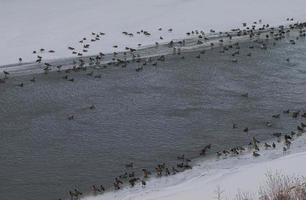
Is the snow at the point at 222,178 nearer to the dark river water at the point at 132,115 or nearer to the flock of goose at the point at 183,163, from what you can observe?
the flock of goose at the point at 183,163

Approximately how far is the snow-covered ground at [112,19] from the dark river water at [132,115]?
20.7 ft

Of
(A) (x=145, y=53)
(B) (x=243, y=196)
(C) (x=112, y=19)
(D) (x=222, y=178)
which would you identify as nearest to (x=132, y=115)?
(D) (x=222, y=178)

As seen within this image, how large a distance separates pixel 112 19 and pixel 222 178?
30.6 metres

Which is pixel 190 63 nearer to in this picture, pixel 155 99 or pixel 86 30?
pixel 155 99

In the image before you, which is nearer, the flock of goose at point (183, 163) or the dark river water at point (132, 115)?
the flock of goose at point (183, 163)

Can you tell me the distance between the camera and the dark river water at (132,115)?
19.8 m

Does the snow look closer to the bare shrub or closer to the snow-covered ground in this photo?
the bare shrub

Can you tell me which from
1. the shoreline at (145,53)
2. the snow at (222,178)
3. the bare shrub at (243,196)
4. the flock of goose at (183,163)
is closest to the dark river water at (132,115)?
the flock of goose at (183,163)

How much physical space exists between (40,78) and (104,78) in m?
3.63

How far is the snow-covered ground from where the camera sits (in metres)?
38.9

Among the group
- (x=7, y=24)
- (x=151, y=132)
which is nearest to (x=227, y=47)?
(x=151, y=132)

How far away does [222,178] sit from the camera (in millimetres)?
15867

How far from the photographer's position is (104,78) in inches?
1206

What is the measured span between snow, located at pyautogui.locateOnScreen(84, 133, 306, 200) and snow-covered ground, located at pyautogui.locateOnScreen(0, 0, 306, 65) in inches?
775
